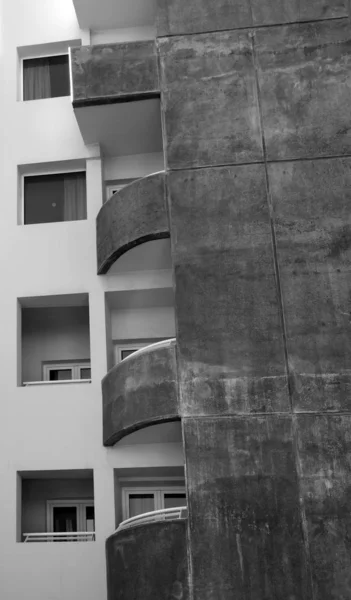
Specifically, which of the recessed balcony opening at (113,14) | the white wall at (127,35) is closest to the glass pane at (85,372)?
the white wall at (127,35)

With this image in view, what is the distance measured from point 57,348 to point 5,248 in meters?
2.68

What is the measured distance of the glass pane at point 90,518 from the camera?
643 inches

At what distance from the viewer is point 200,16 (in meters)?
16.5

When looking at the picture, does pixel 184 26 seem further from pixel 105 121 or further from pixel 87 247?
pixel 87 247

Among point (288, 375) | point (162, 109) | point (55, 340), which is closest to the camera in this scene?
point (288, 375)

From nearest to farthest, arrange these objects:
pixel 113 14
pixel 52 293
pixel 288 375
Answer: pixel 288 375 < pixel 52 293 < pixel 113 14

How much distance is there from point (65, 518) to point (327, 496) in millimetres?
6149

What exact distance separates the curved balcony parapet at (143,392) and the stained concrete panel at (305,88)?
4.88 metres

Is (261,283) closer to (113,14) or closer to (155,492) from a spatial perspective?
(155,492)

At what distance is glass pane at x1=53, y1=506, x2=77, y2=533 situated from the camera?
643 inches

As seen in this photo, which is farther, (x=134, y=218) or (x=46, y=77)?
(x=46, y=77)

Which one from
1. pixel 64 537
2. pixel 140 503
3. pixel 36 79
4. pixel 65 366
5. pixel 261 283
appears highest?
pixel 36 79

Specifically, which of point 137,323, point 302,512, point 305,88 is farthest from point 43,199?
point 302,512

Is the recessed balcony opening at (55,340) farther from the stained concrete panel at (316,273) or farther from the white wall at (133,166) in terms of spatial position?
the stained concrete panel at (316,273)
